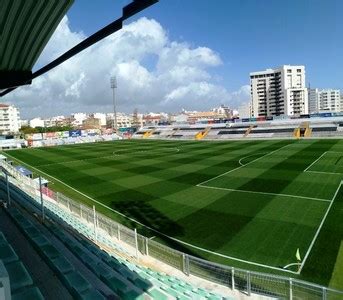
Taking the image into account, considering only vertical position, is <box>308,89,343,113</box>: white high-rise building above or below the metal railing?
above

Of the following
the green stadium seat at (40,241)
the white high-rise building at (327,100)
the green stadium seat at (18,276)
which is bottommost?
the green stadium seat at (40,241)

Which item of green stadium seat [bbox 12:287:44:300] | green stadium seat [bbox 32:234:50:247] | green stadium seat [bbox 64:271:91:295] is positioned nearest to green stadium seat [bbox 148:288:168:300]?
green stadium seat [bbox 64:271:91:295]

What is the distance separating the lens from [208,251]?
13.9 m

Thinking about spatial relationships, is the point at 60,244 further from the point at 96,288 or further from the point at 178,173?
the point at 178,173

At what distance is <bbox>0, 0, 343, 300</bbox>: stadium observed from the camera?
5.79m

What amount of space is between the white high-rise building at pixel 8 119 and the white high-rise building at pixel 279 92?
96.5 meters

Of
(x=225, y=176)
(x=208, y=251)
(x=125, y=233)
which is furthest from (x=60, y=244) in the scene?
(x=225, y=176)

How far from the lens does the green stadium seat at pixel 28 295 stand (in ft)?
13.6

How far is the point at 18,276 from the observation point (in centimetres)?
469

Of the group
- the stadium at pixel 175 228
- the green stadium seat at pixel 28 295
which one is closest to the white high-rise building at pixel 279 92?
the stadium at pixel 175 228

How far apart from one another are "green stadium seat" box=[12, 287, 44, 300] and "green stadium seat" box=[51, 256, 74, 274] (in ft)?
3.41

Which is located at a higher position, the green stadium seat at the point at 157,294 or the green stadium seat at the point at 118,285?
the green stadium seat at the point at 118,285

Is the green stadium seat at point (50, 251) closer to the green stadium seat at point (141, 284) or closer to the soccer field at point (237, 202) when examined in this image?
the green stadium seat at point (141, 284)

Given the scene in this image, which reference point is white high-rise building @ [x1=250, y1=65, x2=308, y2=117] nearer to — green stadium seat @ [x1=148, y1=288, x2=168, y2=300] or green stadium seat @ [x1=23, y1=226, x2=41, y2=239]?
green stadium seat @ [x1=23, y1=226, x2=41, y2=239]
